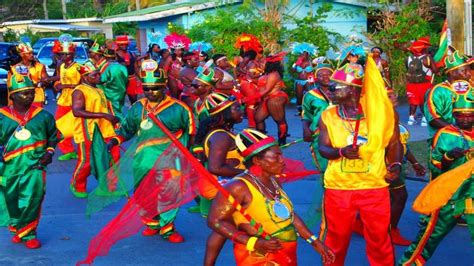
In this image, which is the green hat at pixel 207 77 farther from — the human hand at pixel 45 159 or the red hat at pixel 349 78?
the red hat at pixel 349 78

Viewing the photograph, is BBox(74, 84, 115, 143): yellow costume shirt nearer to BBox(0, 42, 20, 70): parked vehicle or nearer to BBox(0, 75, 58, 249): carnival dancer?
BBox(0, 75, 58, 249): carnival dancer

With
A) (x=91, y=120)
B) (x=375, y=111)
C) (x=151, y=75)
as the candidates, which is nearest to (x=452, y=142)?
(x=375, y=111)

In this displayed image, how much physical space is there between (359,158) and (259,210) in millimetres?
1070

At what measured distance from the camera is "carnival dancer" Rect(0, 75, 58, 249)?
26.8 ft

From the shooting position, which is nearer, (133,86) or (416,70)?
(416,70)

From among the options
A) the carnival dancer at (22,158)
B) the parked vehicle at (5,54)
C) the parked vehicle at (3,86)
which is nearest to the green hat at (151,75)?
the carnival dancer at (22,158)

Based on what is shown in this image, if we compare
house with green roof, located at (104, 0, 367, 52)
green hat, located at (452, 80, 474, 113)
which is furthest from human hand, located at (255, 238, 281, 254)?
house with green roof, located at (104, 0, 367, 52)

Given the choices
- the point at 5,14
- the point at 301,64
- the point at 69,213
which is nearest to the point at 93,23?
the point at 5,14

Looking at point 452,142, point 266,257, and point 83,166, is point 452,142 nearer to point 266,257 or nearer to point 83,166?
point 266,257

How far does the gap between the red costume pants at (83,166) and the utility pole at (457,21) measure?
5648mm

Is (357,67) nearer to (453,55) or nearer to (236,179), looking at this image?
(236,179)

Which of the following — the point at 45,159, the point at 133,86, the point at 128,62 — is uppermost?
the point at 45,159

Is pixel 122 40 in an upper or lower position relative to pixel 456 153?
lower

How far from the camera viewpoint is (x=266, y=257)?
5.14m
